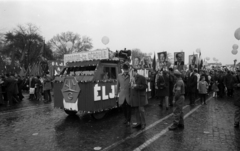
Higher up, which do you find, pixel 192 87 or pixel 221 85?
pixel 192 87

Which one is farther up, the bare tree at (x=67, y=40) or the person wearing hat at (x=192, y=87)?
the bare tree at (x=67, y=40)

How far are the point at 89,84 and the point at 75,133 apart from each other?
1.68 metres

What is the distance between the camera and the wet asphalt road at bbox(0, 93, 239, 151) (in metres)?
4.62

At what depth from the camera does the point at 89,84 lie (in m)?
6.54

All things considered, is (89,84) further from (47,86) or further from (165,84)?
(47,86)

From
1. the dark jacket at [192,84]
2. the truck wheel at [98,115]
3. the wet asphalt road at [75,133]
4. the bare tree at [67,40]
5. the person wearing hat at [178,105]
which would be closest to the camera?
the wet asphalt road at [75,133]

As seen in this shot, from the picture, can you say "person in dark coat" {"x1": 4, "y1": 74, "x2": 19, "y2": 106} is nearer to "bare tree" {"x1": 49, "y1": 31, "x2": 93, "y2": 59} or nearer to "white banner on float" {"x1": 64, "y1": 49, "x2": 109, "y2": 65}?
"white banner on float" {"x1": 64, "y1": 49, "x2": 109, "y2": 65}

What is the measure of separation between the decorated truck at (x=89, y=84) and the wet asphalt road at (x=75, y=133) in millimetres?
519

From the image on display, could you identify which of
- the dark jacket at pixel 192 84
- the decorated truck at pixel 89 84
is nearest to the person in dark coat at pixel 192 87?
the dark jacket at pixel 192 84

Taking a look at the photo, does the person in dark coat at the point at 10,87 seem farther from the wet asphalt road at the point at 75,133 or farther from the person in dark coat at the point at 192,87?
the person in dark coat at the point at 192,87

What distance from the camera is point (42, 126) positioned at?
21.2 feet

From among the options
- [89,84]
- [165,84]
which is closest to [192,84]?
[165,84]

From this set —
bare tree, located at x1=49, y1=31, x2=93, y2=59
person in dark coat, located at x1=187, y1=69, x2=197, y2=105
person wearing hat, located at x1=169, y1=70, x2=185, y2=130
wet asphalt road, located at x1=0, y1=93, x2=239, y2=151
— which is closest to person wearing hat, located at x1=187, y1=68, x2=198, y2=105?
person in dark coat, located at x1=187, y1=69, x2=197, y2=105

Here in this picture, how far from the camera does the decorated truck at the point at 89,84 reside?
660 cm
